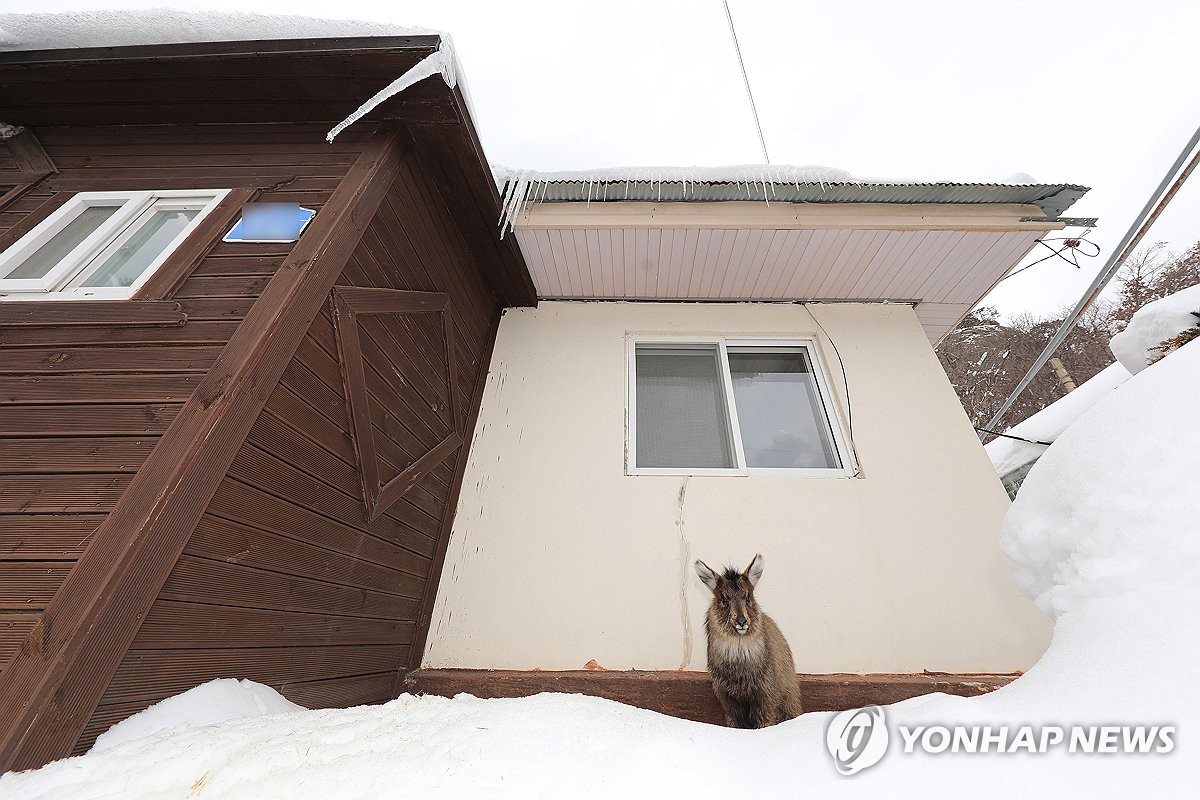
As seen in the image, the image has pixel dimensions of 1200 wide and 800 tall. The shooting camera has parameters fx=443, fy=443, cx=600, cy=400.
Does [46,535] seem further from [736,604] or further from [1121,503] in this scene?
[1121,503]

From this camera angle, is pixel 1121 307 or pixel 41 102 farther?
pixel 1121 307

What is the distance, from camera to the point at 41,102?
2.30m

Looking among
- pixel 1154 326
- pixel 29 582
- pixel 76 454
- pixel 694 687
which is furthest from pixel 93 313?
pixel 1154 326

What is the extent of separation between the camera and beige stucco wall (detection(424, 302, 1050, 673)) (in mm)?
2533

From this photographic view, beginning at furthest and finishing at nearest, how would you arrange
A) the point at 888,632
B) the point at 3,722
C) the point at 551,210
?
the point at 551,210
the point at 888,632
the point at 3,722

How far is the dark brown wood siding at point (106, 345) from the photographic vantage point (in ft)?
3.92

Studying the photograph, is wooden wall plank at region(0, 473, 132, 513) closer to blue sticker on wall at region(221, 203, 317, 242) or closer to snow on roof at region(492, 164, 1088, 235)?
blue sticker on wall at region(221, 203, 317, 242)

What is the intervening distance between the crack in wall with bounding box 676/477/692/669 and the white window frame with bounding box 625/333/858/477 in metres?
0.19

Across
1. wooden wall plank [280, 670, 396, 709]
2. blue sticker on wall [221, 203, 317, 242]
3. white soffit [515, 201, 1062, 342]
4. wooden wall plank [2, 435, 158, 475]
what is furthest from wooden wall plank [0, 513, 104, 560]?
white soffit [515, 201, 1062, 342]

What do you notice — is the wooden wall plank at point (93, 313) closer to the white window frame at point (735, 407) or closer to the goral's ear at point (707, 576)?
the goral's ear at point (707, 576)

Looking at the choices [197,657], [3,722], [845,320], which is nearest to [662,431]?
[845,320]

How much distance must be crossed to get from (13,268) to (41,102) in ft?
3.61

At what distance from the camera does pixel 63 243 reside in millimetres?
2043

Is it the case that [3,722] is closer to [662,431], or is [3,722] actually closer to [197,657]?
[197,657]
